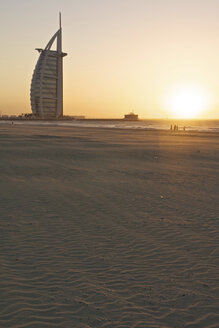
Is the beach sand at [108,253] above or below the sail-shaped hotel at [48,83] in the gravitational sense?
below

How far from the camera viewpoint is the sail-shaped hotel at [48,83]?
18338 cm

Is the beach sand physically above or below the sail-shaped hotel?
below

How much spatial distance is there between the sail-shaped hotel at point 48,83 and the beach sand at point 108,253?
181453 mm

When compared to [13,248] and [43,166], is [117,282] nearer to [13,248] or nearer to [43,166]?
[13,248]

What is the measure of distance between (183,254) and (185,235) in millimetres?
1079

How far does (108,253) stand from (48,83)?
189926mm

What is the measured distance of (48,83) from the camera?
185500 millimetres

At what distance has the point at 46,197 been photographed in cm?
1070

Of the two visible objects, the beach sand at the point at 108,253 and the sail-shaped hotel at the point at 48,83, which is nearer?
the beach sand at the point at 108,253

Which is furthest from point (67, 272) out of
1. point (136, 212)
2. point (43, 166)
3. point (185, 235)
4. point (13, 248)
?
point (43, 166)

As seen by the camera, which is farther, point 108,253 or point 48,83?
point 48,83

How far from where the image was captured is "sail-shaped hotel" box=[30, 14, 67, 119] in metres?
183

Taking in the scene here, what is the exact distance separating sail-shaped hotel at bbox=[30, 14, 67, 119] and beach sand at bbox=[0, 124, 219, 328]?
181453 mm

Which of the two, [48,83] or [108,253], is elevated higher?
[48,83]
